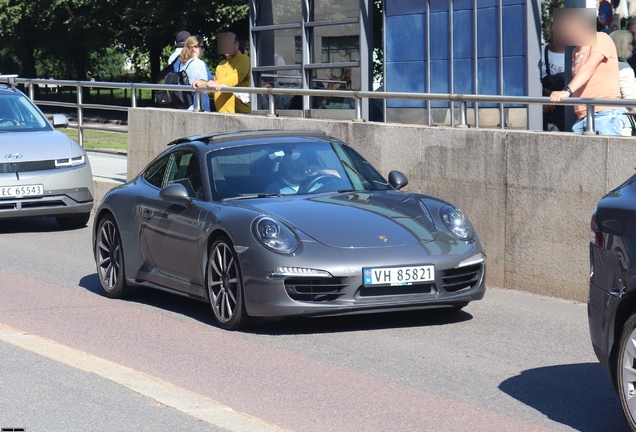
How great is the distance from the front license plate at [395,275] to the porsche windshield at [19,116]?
330 inches

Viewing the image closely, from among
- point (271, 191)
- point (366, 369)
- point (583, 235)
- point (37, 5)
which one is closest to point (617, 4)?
point (583, 235)

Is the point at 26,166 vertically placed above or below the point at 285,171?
below

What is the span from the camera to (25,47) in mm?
54844

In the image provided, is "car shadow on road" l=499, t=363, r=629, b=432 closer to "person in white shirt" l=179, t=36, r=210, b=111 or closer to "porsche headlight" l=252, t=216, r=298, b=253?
"porsche headlight" l=252, t=216, r=298, b=253

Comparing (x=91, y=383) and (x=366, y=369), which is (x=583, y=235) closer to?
(x=366, y=369)

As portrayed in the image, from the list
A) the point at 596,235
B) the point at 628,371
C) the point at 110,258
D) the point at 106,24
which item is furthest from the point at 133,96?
the point at 106,24

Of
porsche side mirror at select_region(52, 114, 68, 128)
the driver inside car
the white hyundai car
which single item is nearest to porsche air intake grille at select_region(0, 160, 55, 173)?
the white hyundai car

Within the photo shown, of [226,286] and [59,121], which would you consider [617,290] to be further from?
[59,121]

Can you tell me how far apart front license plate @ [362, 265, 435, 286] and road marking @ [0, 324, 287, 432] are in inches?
73.0

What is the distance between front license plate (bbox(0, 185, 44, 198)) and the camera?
13.5 m

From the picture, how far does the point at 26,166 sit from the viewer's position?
1368 cm

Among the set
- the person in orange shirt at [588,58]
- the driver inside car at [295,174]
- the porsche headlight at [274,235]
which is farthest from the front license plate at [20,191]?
the person in orange shirt at [588,58]

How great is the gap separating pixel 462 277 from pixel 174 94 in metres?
8.03

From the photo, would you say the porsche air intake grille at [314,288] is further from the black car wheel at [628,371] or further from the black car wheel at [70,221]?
the black car wheel at [70,221]
